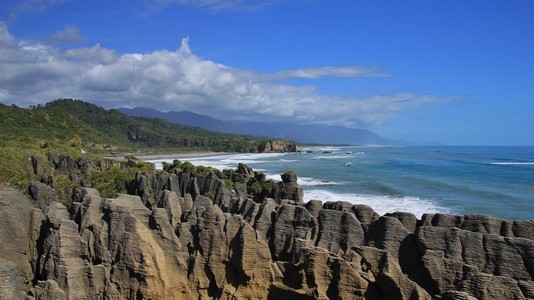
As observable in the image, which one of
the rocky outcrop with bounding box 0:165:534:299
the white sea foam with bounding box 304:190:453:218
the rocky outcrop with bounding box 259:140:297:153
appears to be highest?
the rocky outcrop with bounding box 259:140:297:153

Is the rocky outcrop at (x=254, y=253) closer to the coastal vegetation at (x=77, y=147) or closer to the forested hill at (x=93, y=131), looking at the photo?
the coastal vegetation at (x=77, y=147)

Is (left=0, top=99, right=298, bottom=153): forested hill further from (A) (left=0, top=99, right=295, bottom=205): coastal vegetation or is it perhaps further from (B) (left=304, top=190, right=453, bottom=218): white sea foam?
(B) (left=304, top=190, right=453, bottom=218): white sea foam

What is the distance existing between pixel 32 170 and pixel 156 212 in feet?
82.3

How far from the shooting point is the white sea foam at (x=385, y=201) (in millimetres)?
41438

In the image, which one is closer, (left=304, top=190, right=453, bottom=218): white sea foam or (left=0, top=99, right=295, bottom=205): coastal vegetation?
(left=0, top=99, right=295, bottom=205): coastal vegetation

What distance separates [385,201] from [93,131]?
84.7 m

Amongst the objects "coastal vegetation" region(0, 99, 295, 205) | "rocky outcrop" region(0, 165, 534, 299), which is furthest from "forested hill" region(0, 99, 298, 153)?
"rocky outcrop" region(0, 165, 534, 299)

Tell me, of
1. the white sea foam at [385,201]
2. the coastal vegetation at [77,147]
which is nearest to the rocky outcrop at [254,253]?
the coastal vegetation at [77,147]

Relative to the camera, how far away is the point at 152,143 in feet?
551

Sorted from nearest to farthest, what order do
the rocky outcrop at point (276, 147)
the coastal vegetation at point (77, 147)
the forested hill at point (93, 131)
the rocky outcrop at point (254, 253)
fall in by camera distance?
the rocky outcrop at point (254, 253) < the coastal vegetation at point (77, 147) < the forested hill at point (93, 131) < the rocky outcrop at point (276, 147)

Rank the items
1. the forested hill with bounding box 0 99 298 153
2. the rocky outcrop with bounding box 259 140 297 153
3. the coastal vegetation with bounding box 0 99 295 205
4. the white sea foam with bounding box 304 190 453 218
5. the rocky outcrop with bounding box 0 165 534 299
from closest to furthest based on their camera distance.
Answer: the rocky outcrop with bounding box 0 165 534 299
the coastal vegetation with bounding box 0 99 295 205
the white sea foam with bounding box 304 190 453 218
the forested hill with bounding box 0 99 298 153
the rocky outcrop with bounding box 259 140 297 153

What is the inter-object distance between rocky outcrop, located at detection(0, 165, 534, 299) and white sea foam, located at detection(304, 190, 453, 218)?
2781 centimetres

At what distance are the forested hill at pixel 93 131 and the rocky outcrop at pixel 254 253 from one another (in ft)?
208

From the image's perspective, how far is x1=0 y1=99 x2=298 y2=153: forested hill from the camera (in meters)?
86.5
